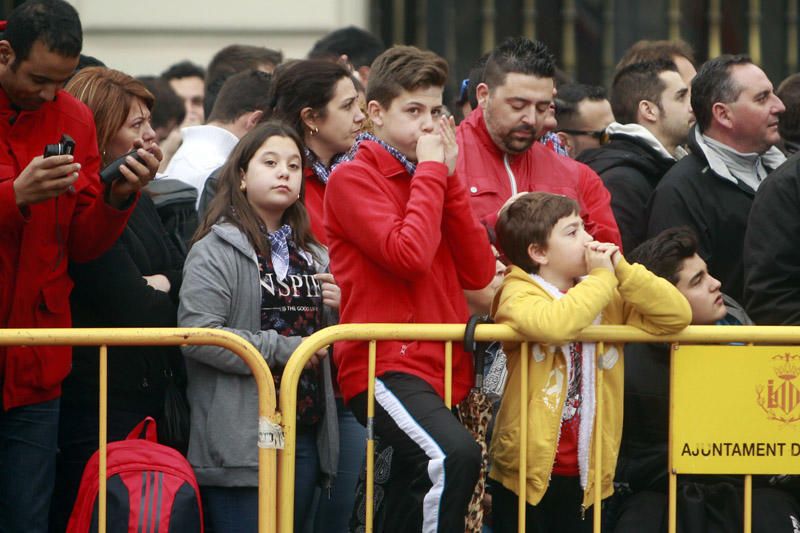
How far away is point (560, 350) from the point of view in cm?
481

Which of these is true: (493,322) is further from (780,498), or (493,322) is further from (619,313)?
(780,498)

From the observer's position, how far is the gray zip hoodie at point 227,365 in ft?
15.9

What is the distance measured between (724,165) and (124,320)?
2605mm

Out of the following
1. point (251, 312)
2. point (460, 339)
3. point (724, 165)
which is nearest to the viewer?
point (460, 339)

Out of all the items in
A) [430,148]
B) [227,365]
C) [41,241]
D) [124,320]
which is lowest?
[227,365]

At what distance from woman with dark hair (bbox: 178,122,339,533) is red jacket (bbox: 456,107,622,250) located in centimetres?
65

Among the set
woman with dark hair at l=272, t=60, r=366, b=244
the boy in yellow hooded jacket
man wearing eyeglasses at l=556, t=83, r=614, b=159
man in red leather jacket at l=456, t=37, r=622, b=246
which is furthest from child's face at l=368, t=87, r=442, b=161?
man wearing eyeglasses at l=556, t=83, r=614, b=159

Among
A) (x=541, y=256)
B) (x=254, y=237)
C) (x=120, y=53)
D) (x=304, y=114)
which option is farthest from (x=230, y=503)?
(x=120, y=53)

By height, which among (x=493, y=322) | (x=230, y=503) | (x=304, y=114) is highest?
(x=304, y=114)

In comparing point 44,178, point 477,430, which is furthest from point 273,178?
point 477,430

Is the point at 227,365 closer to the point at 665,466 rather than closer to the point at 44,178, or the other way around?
the point at 44,178

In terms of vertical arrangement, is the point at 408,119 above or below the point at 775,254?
above

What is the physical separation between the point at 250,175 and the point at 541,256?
107cm

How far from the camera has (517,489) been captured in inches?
189
